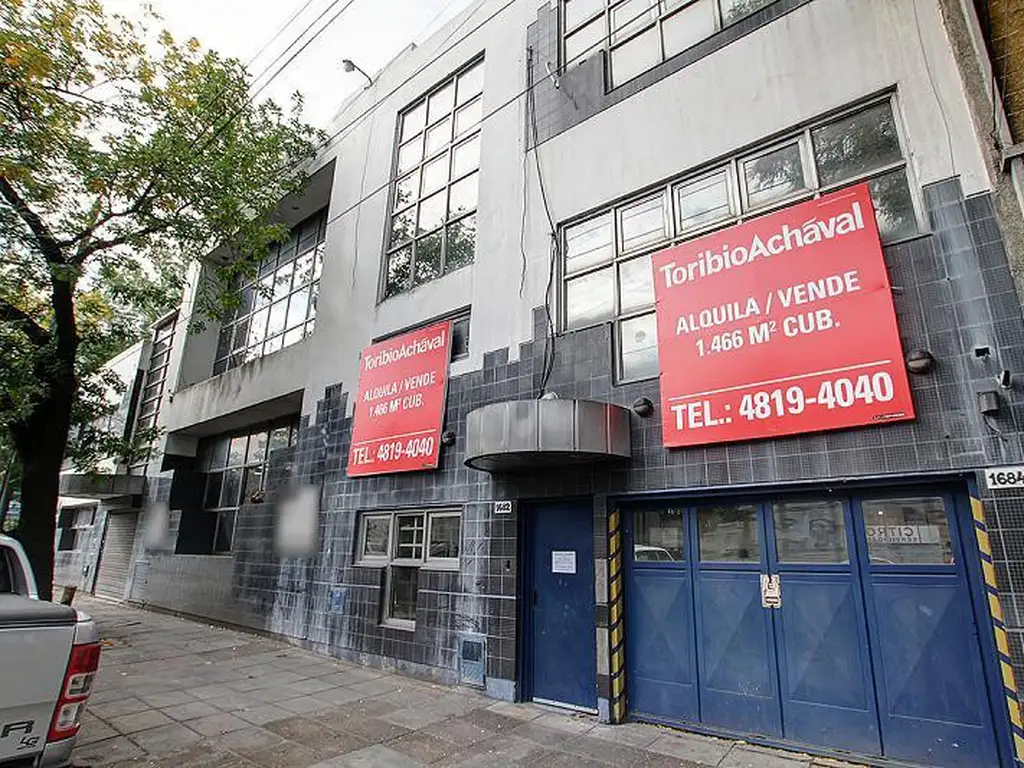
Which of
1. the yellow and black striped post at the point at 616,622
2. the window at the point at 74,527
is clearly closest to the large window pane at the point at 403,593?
the yellow and black striped post at the point at 616,622

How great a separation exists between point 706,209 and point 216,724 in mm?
7714

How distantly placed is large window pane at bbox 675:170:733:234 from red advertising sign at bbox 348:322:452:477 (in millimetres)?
3808

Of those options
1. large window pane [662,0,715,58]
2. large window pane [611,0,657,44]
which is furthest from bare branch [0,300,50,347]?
large window pane [662,0,715,58]

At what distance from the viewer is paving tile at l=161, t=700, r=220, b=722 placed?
19.5 feet

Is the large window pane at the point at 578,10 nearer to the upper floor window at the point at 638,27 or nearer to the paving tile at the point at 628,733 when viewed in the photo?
the upper floor window at the point at 638,27

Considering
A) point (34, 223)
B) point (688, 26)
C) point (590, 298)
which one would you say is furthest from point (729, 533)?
point (34, 223)

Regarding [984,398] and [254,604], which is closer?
[984,398]

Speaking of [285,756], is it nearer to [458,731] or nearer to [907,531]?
[458,731]

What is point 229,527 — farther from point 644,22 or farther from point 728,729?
point 644,22

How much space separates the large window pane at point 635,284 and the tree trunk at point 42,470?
1053 centimetres

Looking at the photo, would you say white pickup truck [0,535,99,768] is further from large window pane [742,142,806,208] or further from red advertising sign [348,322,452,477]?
large window pane [742,142,806,208]

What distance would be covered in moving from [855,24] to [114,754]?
9.86m

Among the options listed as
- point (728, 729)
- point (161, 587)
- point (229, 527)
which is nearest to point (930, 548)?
point (728, 729)

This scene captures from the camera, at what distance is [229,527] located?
14.9 meters
